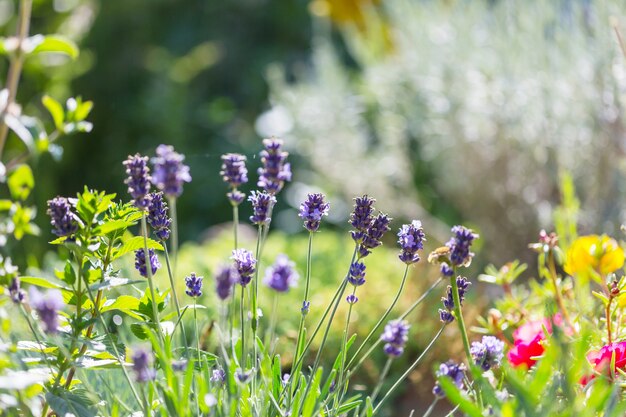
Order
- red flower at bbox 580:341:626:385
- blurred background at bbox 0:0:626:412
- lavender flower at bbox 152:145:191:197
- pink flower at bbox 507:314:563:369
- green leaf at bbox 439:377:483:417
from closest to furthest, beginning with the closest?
green leaf at bbox 439:377:483:417
lavender flower at bbox 152:145:191:197
red flower at bbox 580:341:626:385
pink flower at bbox 507:314:563:369
blurred background at bbox 0:0:626:412

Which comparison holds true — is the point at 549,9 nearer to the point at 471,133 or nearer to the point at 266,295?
the point at 471,133

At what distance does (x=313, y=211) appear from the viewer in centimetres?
104

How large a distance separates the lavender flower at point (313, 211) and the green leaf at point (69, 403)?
14.2 inches

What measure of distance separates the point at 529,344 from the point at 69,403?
700 millimetres

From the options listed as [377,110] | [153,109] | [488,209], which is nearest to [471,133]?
[488,209]

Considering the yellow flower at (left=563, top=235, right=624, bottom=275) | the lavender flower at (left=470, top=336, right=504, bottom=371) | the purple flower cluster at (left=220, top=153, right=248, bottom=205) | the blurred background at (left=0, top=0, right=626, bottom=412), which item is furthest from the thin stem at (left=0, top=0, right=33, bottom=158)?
the blurred background at (left=0, top=0, right=626, bottom=412)

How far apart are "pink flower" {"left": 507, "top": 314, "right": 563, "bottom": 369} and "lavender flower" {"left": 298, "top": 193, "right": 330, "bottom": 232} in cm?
40

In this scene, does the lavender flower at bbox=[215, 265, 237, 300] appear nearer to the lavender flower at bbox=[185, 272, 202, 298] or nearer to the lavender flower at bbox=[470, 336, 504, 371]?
the lavender flower at bbox=[185, 272, 202, 298]

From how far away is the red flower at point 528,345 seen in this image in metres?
1.20

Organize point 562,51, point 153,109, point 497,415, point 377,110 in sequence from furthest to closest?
point 153,109, point 377,110, point 562,51, point 497,415

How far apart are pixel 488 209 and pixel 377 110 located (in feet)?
4.62

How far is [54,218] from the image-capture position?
3.15 ft

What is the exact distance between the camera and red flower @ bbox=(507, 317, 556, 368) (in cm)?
120

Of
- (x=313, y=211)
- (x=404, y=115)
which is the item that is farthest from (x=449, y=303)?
(x=404, y=115)
